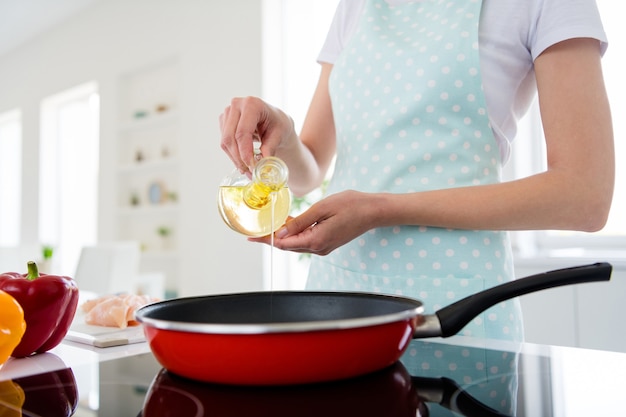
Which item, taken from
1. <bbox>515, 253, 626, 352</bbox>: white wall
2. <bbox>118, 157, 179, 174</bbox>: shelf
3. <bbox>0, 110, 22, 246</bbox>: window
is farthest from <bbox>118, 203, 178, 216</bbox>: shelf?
<bbox>515, 253, 626, 352</bbox>: white wall

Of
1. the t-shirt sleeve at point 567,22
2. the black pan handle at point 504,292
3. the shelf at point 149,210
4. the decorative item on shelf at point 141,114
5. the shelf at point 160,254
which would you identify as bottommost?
the shelf at point 160,254

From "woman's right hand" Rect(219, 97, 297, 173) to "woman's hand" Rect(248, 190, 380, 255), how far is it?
0.33ft

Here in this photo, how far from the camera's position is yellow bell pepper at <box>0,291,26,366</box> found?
58 centimetres

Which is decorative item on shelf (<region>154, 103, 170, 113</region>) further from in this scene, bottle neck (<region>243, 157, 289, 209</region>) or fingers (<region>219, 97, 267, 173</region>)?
bottle neck (<region>243, 157, 289, 209</region>)

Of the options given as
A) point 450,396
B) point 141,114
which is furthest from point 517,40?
point 141,114

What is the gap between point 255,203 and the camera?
2.52ft

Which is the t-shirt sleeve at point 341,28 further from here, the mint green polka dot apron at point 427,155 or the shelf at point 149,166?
the shelf at point 149,166

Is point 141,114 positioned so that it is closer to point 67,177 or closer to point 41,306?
point 67,177

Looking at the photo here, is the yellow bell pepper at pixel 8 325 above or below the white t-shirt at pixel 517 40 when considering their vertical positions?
below

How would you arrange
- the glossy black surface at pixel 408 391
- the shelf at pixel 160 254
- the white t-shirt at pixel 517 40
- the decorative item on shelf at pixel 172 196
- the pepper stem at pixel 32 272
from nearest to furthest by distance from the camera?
the glossy black surface at pixel 408 391, the pepper stem at pixel 32 272, the white t-shirt at pixel 517 40, the shelf at pixel 160 254, the decorative item on shelf at pixel 172 196

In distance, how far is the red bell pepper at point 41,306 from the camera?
0.67 meters

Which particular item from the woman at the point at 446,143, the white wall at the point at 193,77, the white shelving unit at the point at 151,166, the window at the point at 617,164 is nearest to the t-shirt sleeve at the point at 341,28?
the woman at the point at 446,143

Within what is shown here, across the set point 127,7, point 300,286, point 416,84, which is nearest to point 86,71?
point 127,7

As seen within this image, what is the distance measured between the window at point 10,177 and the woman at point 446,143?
6349mm
